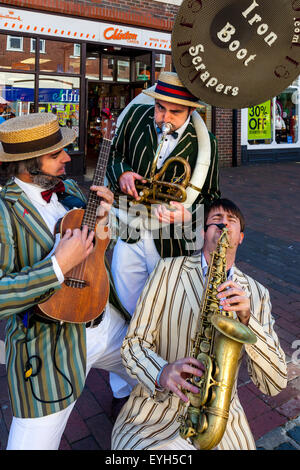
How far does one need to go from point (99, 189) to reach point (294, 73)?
1290mm

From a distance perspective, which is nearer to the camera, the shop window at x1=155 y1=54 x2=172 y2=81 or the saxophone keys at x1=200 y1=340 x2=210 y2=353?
the saxophone keys at x1=200 y1=340 x2=210 y2=353

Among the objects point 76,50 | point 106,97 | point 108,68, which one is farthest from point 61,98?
point 106,97

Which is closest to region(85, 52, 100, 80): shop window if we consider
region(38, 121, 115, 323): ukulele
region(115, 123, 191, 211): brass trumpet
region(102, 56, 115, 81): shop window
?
A: region(102, 56, 115, 81): shop window

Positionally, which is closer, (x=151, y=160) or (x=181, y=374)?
(x=181, y=374)

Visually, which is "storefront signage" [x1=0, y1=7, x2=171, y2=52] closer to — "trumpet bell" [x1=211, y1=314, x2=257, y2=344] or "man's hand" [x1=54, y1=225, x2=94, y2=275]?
"man's hand" [x1=54, y1=225, x2=94, y2=275]

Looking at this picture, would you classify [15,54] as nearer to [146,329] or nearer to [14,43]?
[14,43]

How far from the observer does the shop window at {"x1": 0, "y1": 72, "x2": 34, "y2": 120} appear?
30.6ft

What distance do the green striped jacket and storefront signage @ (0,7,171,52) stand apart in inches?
334

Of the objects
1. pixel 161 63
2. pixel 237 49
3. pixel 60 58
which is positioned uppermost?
pixel 161 63

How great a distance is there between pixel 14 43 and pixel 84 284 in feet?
28.8

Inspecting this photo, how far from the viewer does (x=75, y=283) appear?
2072 mm
